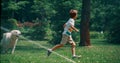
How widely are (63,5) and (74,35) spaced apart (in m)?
2.52

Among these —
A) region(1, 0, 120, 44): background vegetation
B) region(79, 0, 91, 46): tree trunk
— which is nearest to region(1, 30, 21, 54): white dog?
region(79, 0, 91, 46): tree trunk

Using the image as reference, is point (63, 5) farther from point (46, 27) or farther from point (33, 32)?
point (46, 27)

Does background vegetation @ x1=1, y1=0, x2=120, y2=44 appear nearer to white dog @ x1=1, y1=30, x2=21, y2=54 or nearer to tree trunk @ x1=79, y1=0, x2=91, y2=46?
tree trunk @ x1=79, y1=0, x2=91, y2=46

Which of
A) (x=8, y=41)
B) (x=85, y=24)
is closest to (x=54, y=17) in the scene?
(x=85, y=24)

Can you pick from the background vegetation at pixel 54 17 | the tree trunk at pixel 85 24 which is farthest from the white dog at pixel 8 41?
the background vegetation at pixel 54 17

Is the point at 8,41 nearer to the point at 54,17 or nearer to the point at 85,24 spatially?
the point at 85,24

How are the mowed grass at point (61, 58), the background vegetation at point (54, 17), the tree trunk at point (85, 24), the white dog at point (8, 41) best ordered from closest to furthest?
1. the mowed grass at point (61, 58)
2. the white dog at point (8, 41)
3. the tree trunk at point (85, 24)
4. the background vegetation at point (54, 17)

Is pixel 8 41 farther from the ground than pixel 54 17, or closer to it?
farther from the ground

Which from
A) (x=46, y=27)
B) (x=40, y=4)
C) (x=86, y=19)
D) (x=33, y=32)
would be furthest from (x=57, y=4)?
(x=40, y=4)

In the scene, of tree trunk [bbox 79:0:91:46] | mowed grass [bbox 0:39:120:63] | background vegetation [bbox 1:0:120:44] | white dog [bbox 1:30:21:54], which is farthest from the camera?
background vegetation [bbox 1:0:120:44]

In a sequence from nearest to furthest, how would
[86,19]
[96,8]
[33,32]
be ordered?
[86,19] → [33,32] → [96,8]

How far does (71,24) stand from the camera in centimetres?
1316

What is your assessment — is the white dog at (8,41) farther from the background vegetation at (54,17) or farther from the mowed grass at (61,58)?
the background vegetation at (54,17)

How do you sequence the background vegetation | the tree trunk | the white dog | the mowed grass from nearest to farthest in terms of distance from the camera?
the mowed grass → the white dog → the tree trunk → the background vegetation
